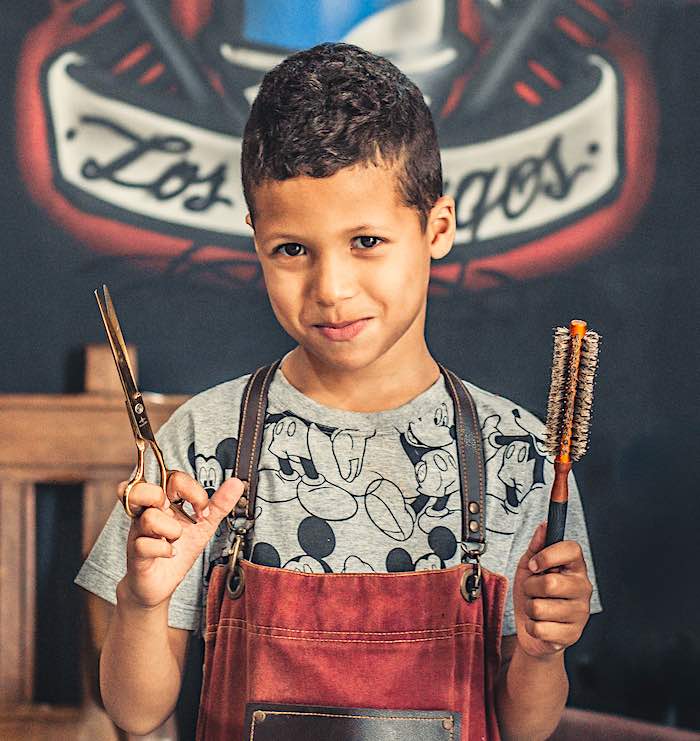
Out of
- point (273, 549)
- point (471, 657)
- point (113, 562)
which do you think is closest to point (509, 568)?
point (471, 657)

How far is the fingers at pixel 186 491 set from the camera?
2.75ft

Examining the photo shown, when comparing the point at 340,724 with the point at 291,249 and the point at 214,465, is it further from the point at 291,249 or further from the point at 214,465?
the point at 291,249

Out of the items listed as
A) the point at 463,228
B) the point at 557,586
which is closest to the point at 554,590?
the point at 557,586

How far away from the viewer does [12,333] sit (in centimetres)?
135

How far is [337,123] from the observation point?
0.92m

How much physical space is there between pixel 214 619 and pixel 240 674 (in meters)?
0.05

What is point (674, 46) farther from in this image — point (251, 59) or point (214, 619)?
point (214, 619)

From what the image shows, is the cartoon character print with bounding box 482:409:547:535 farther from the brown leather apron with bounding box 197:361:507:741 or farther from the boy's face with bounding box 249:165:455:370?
the boy's face with bounding box 249:165:455:370

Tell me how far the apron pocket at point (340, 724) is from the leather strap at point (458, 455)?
0.14 metres

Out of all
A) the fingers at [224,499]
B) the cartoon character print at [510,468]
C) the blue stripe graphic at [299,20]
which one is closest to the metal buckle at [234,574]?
the fingers at [224,499]

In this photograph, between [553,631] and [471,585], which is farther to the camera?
[471,585]

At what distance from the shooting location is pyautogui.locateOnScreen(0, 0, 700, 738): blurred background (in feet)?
4.44

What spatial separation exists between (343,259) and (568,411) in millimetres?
216

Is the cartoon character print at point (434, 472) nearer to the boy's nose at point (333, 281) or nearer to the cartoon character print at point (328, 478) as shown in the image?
the cartoon character print at point (328, 478)
